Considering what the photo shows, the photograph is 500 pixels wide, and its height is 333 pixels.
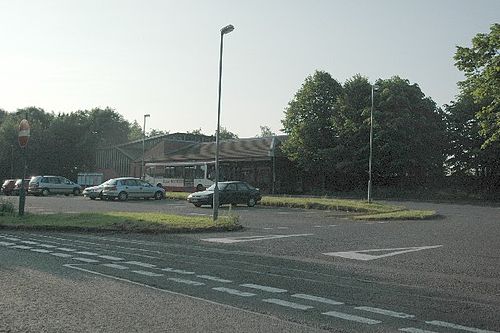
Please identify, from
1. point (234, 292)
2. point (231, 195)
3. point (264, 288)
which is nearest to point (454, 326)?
point (264, 288)

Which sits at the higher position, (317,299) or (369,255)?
(369,255)

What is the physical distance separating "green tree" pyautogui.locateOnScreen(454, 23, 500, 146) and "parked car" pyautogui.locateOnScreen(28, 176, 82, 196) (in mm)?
35009

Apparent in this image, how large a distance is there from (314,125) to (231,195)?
79.3 feet

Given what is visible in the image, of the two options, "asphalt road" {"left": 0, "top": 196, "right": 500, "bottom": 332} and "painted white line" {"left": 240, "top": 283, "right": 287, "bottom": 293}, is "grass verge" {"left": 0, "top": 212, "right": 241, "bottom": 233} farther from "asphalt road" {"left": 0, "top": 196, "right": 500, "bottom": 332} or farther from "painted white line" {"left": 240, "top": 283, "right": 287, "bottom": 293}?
"painted white line" {"left": 240, "top": 283, "right": 287, "bottom": 293}

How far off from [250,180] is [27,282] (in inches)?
1826

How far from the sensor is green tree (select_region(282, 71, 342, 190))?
53156mm

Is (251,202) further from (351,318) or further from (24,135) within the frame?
(351,318)

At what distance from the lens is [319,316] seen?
6449mm

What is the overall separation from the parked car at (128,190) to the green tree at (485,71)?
22933 mm

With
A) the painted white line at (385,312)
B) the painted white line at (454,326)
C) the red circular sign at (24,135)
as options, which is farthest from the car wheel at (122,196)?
the painted white line at (454,326)

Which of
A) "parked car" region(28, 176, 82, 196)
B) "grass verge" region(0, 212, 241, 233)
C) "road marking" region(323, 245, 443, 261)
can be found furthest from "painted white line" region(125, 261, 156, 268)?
"parked car" region(28, 176, 82, 196)

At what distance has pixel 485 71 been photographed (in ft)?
82.4

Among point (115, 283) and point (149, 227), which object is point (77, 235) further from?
point (115, 283)

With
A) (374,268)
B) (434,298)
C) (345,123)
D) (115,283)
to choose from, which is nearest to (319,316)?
(434,298)
